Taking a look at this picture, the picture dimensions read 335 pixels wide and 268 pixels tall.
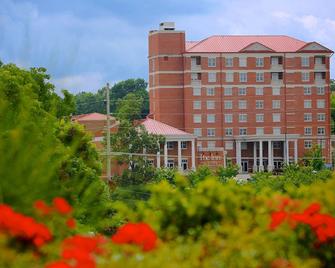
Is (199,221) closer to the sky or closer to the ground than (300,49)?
closer to the ground

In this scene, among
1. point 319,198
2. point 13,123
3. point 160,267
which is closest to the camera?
point 160,267

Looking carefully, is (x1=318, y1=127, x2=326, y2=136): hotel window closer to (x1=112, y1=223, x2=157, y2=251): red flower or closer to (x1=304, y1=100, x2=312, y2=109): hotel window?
(x1=304, y1=100, x2=312, y2=109): hotel window

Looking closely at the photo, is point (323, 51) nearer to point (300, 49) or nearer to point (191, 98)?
point (300, 49)

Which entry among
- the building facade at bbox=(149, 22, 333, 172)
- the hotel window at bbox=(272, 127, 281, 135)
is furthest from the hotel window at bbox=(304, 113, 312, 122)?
the hotel window at bbox=(272, 127, 281, 135)

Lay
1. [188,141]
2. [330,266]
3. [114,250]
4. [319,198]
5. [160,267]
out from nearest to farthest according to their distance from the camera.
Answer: [160,267], [114,250], [330,266], [319,198], [188,141]

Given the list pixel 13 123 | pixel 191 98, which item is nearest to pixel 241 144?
pixel 191 98

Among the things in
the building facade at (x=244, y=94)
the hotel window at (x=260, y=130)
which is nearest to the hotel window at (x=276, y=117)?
the building facade at (x=244, y=94)

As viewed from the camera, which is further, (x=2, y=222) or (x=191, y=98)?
(x=191, y=98)

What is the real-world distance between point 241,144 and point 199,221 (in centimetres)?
6688

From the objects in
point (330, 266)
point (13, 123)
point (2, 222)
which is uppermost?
point (13, 123)

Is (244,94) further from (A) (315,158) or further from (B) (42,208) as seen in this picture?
(B) (42,208)

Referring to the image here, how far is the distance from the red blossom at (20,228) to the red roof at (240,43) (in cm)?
6528

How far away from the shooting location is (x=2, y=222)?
3.85 meters

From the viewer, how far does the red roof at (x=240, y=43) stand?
229ft
